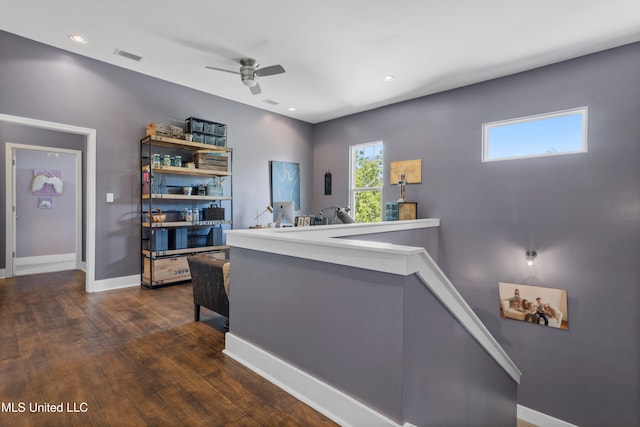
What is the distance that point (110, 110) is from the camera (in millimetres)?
4152

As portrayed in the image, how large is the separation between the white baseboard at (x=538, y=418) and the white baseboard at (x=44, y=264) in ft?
25.0

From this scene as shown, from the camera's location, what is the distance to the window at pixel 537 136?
3.88 metres

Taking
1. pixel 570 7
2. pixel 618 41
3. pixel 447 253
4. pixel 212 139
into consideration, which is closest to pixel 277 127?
pixel 212 139

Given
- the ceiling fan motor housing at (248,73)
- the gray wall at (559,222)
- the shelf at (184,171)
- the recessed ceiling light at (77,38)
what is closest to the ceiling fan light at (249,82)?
the ceiling fan motor housing at (248,73)

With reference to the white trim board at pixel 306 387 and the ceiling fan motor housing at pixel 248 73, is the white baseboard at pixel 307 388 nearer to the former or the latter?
the white trim board at pixel 306 387

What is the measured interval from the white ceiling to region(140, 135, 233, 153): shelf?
3.17 feet

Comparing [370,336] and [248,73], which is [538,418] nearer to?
[370,336]

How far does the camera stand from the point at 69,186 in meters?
6.08

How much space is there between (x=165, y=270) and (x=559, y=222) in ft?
17.3

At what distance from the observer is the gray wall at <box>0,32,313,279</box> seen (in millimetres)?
3537

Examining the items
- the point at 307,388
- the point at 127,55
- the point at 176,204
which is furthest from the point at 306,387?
the point at 127,55

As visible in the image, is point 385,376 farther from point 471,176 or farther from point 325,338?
point 471,176

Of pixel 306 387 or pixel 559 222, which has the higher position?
pixel 559 222

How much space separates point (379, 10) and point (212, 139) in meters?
3.14
